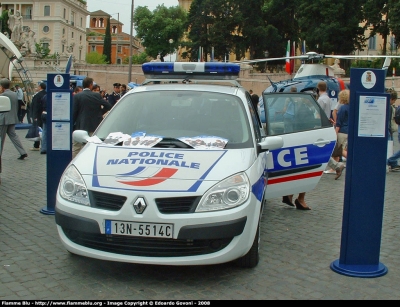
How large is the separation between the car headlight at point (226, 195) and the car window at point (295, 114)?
2.67 metres

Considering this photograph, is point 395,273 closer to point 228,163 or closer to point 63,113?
point 228,163

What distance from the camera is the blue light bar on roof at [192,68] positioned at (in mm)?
6582

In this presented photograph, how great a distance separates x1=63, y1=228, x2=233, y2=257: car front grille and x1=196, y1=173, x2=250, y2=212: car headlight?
288mm

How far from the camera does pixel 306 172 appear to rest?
693cm

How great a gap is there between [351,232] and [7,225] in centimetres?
398

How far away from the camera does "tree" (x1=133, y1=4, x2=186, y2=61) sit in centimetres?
8494

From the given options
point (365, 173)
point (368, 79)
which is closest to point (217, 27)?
point (368, 79)

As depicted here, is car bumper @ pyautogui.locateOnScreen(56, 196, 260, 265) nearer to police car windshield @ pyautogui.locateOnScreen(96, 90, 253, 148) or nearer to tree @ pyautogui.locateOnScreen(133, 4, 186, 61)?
police car windshield @ pyautogui.locateOnScreen(96, 90, 253, 148)

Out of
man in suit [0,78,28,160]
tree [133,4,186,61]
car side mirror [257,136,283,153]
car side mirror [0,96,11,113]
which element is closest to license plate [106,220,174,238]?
car side mirror [257,136,283,153]

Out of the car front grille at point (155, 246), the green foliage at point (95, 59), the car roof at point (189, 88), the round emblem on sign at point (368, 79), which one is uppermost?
the green foliage at point (95, 59)

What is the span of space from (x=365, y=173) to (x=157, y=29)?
8360 centimetres

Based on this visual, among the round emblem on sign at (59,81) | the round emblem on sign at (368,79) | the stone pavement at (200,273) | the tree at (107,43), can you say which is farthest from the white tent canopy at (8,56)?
the tree at (107,43)

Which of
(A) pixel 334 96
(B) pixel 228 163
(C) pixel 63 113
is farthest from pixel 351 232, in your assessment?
(A) pixel 334 96

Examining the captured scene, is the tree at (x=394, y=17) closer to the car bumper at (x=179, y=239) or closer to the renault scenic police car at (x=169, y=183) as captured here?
the renault scenic police car at (x=169, y=183)
